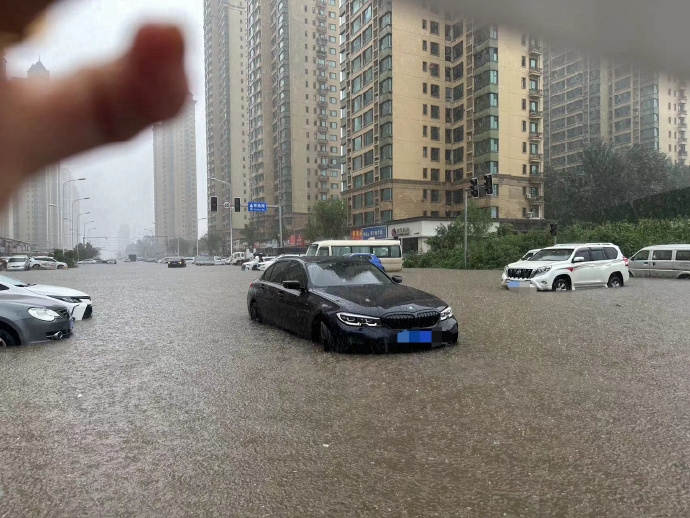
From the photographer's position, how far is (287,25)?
6.70 feet

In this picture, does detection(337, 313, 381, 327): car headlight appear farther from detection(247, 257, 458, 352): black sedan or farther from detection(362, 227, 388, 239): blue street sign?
detection(362, 227, 388, 239): blue street sign

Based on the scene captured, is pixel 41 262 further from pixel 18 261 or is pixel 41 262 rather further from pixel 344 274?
pixel 344 274

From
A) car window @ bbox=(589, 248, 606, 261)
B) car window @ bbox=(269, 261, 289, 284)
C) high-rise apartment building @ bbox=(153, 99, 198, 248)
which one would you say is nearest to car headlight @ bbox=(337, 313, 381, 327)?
car window @ bbox=(269, 261, 289, 284)

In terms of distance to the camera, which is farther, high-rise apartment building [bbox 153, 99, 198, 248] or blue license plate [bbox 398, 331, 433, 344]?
blue license plate [bbox 398, 331, 433, 344]

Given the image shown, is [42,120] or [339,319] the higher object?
[42,120]

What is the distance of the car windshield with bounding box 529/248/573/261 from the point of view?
55.7 feet

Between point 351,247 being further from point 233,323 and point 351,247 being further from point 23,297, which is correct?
point 23,297

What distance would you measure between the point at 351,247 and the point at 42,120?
2814 cm

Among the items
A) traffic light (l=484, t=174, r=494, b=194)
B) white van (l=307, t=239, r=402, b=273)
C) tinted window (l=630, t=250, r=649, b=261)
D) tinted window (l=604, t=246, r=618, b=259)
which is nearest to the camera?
tinted window (l=604, t=246, r=618, b=259)

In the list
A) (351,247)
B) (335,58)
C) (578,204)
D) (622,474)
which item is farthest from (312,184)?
(622,474)

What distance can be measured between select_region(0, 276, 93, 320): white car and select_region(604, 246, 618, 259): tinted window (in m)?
14.8

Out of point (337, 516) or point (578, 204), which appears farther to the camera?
point (578, 204)

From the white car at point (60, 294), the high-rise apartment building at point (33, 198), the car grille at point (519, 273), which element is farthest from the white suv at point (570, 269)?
the high-rise apartment building at point (33, 198)

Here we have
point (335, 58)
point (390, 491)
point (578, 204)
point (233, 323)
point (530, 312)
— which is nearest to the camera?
point (390, 491)
